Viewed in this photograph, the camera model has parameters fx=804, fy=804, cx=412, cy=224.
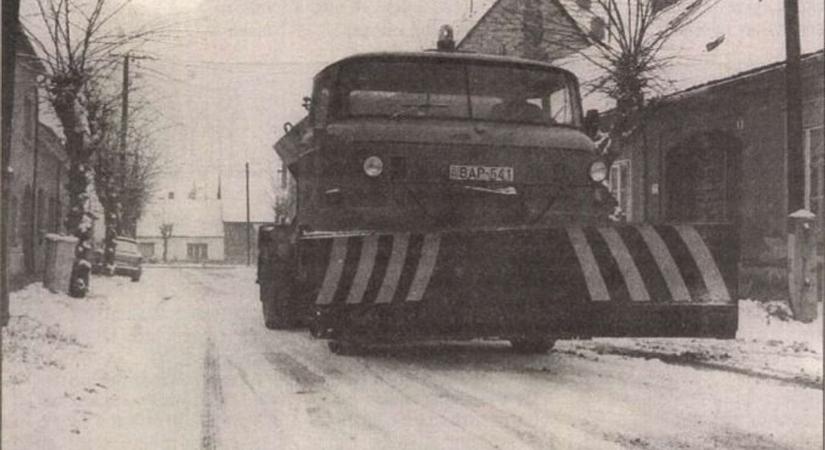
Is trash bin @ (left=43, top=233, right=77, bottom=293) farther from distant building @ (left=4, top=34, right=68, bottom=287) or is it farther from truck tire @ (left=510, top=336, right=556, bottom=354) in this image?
truck tire @ (left=510, top=336, right=556, bottom=354)

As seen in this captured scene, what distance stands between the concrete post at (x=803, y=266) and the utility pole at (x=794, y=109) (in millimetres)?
80

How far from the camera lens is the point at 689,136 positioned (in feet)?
14.8

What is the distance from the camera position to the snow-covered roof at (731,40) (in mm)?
3779

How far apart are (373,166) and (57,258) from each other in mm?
1557

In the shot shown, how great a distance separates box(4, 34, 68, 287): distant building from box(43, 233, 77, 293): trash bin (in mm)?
37

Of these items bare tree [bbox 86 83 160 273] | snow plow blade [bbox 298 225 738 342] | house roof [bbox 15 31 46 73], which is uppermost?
house roof [bbox 15 31 46 73]

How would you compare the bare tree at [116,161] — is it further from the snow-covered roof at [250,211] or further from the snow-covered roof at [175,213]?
the snow-covered roof at [250,211]

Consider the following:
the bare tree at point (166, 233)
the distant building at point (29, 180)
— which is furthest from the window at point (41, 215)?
the bare tree at point (166, 233)

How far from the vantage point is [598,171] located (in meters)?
4.23

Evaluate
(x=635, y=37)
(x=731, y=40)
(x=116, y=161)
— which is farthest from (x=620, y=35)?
(x=116, y=161)

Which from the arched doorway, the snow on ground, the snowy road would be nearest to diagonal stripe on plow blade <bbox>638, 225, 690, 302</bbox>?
the snowy road

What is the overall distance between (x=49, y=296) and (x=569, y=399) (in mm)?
2276

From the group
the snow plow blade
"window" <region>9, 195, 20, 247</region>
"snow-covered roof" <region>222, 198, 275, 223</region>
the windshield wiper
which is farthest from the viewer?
the windshield wiper

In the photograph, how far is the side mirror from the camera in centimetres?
446
